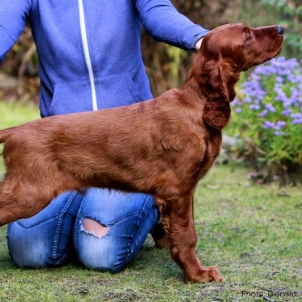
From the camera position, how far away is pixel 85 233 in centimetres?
393

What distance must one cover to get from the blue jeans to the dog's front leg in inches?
21.0

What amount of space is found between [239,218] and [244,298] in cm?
188

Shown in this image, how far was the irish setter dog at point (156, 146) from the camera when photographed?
3365 mm

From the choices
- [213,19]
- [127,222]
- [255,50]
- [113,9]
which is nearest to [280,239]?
[127,222]

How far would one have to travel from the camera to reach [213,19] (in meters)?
10.1

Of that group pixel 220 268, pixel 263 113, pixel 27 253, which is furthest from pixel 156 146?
pixel 263 113

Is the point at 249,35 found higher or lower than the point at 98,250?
higher

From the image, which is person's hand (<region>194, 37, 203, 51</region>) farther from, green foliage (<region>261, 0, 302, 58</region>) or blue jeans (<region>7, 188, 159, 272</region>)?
green foliage (<region>261, 0, 302, 58</region>)

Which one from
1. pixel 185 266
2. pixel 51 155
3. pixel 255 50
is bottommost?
pixel 185 266

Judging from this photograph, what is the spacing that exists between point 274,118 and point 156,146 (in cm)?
290

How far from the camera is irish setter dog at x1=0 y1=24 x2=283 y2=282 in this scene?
337 centimetres

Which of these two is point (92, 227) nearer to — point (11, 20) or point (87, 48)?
point (87, 48)

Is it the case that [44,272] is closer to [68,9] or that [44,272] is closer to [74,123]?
[74,123]

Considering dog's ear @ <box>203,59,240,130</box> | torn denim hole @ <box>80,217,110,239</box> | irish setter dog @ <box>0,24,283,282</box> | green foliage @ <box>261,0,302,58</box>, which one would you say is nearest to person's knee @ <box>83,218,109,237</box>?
torn denim hole @ <box>80,217,110,239</box>
